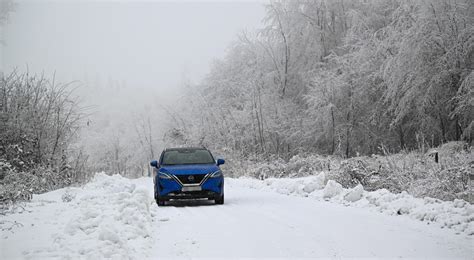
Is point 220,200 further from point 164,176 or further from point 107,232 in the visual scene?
point 107,232

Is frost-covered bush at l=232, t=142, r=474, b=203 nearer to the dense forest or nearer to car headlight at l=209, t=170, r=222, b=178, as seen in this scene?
car headlight at l=209, t=170, r=222, b=178

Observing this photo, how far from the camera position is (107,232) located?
→ 6645mm

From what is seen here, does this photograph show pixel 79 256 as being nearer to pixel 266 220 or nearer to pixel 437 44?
pixel 266 220

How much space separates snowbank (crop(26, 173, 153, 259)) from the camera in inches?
238

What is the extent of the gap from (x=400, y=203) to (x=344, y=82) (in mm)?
18402

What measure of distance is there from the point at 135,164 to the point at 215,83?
66.3 feet

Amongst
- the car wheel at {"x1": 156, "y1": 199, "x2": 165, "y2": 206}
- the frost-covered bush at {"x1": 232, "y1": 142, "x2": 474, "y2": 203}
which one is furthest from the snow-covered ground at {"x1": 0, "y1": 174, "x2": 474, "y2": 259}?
the car wheel at {"x1": 156, "y1": 199, "x2": 165, "y2": 206}

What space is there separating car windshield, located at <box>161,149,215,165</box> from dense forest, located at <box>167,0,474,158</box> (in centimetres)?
800

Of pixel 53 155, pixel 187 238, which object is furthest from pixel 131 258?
pixel 53 155

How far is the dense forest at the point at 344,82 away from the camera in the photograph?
70.4ft

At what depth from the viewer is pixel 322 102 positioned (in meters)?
27.5

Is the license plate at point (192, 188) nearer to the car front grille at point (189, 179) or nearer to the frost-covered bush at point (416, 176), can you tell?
the car front grille at point (189, 179)

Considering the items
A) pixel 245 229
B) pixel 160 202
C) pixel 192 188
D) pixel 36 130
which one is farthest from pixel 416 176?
pixel 36 130

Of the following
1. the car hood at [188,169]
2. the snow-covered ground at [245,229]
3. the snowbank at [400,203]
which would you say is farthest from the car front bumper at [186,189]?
the snowbank at [400,203]
